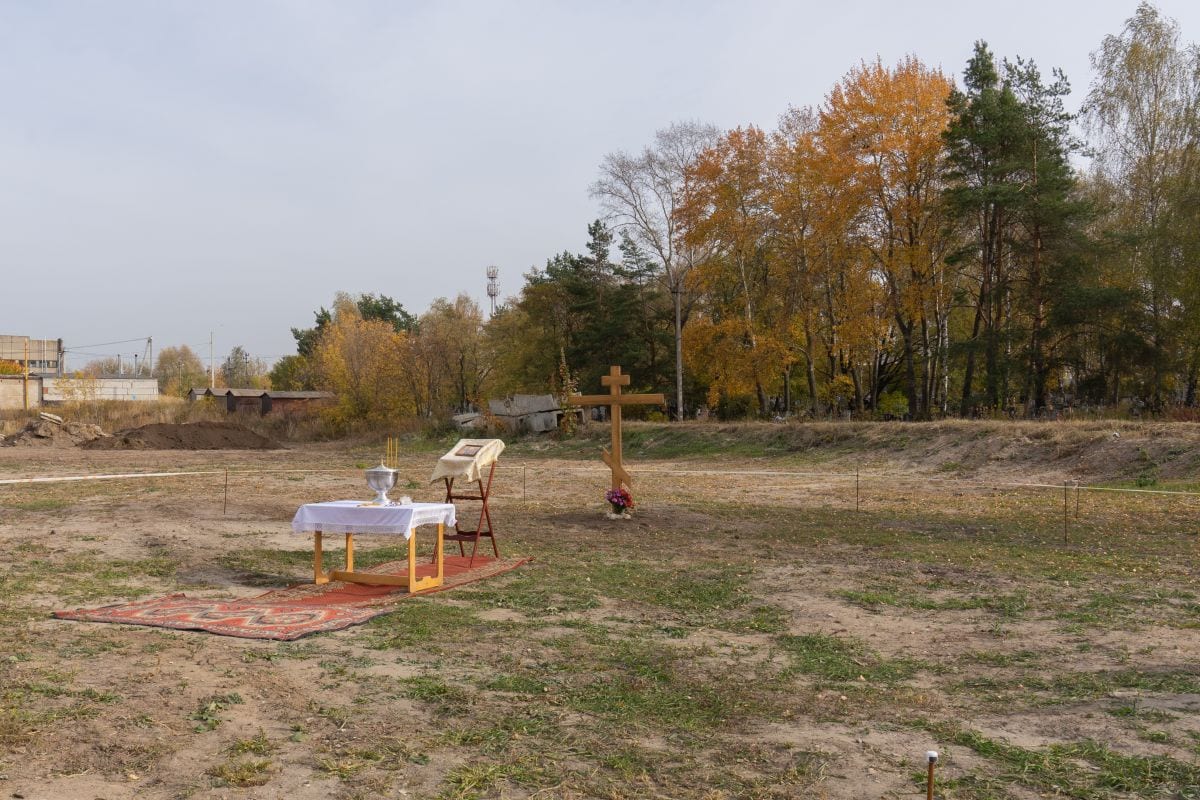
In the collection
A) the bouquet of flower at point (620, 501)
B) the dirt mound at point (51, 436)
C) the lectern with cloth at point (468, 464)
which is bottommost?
the bouquet of flower at point (620, 501)

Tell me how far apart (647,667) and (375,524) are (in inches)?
168

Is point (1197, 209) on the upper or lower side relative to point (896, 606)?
upper

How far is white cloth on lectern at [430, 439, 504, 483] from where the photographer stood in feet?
39.9

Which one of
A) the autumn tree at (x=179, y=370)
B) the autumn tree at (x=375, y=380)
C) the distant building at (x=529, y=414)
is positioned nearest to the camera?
the distant building at (x=529, y=414)

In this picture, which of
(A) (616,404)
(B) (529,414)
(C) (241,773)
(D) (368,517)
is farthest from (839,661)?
(B) (529,414)

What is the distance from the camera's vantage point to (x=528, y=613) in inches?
371

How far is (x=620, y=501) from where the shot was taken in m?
17.2

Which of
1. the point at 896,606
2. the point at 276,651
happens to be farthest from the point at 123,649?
the point at 896,606

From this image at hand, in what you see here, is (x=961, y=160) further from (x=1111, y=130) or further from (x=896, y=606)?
(x=896, y=606)

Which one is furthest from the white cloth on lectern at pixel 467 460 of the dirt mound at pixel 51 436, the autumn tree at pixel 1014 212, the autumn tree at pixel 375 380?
the autumn tree at pixel 375 380

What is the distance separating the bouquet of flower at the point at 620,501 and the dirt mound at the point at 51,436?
38206 mm

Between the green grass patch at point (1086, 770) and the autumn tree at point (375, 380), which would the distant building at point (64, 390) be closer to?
the autumn tree at point (375, 380)

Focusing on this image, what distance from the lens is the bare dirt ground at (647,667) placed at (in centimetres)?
509

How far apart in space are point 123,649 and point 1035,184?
31681mm
